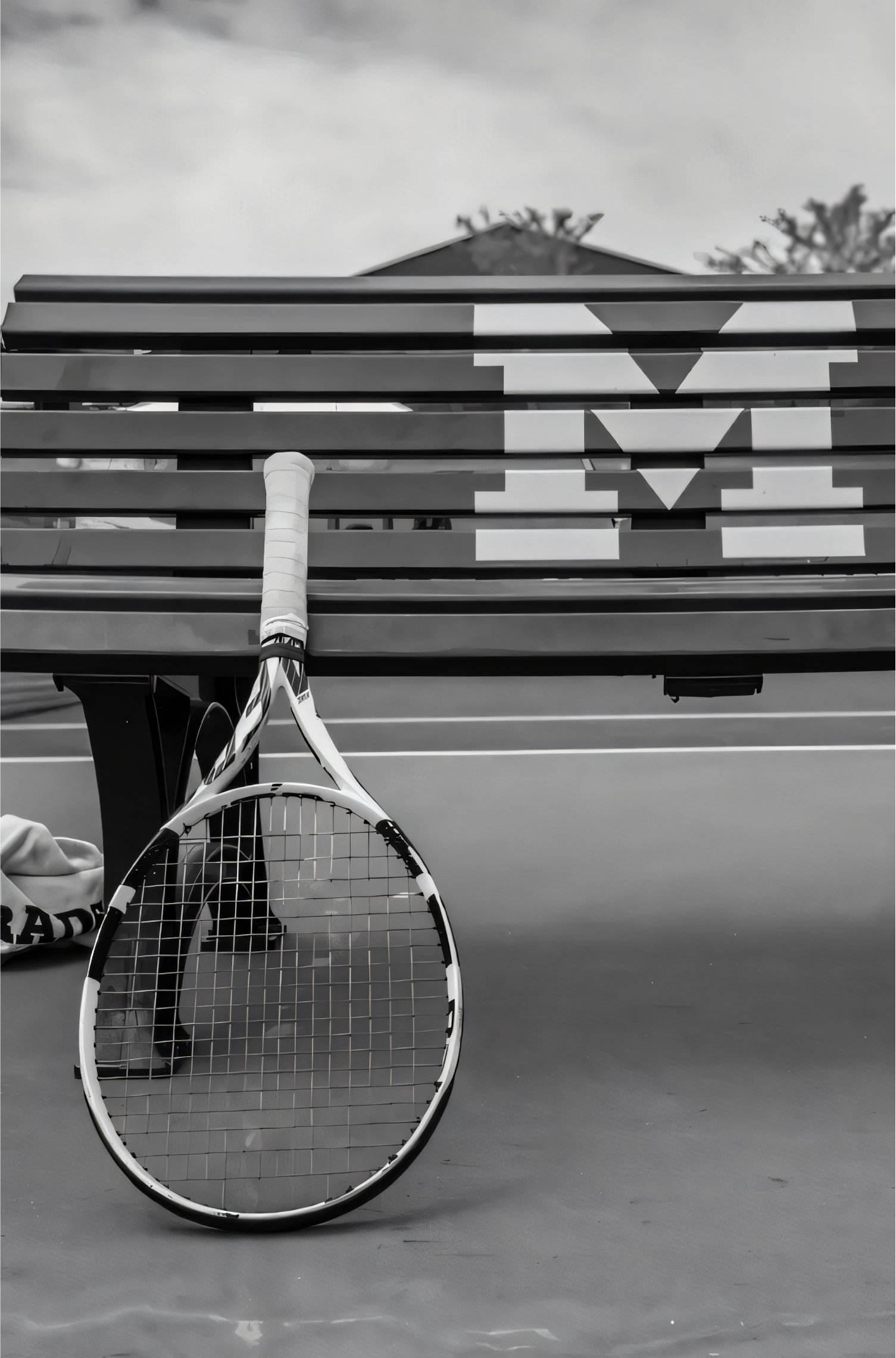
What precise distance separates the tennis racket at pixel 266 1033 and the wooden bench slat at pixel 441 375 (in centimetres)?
28

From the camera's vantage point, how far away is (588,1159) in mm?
1335

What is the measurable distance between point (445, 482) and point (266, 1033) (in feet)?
2.97

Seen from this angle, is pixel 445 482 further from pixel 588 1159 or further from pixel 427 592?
pixel 588 1159

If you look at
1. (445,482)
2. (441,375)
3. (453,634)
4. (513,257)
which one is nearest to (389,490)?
→ (445,482)

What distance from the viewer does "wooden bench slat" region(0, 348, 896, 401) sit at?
177cm

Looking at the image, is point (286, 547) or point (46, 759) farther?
point (46, 759)

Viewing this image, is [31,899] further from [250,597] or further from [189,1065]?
[250,597]

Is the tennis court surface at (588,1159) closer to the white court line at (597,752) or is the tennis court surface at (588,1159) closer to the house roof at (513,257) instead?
the white court line at (597,752)

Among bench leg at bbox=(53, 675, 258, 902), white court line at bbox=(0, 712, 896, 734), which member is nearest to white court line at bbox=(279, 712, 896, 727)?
white court line at bbox=(0, 712, 896, 734)

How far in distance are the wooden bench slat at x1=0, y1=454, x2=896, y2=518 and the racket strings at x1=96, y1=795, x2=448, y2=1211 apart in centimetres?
52

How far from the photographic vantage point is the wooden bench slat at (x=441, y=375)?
1.77m

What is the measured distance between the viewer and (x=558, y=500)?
5.65 ft

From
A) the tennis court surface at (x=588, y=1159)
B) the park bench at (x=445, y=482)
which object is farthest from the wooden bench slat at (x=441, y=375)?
the tennis court surface at (x=588, y=1159)

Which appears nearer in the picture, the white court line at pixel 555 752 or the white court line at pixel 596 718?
the white court line at pixel 555 752
